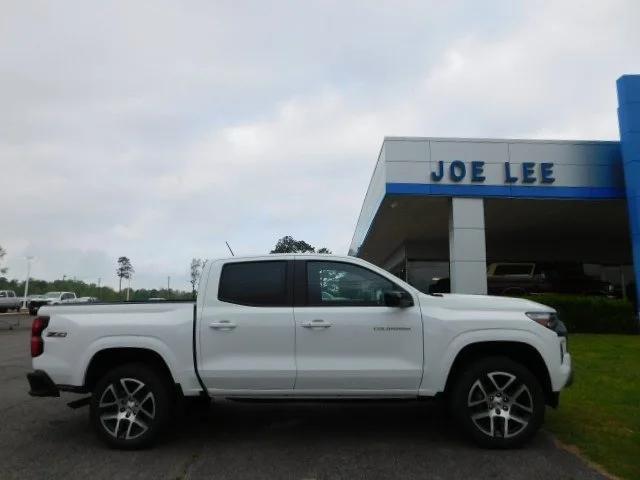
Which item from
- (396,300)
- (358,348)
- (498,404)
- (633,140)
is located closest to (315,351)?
(358,348)

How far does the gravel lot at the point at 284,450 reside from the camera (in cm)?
458

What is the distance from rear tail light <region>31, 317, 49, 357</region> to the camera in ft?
17.9

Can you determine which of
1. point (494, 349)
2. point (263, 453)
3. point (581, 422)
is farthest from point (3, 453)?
point (581, 422)

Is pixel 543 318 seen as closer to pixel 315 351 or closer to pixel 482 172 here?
pixel 315 351

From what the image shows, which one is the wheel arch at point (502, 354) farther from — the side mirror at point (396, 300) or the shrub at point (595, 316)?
the shrub at point (595, 316)

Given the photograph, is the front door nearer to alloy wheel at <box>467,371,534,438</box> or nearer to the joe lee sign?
alloy wheel at <box>467,371,534,438</box>

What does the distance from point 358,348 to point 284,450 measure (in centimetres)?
121

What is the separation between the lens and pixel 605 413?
20.8ft

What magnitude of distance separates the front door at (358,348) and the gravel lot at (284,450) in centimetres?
62

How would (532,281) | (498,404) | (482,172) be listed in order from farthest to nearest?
(532,281) → (482,172) → (498,404)

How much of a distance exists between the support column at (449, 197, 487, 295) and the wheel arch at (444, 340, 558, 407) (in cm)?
1121

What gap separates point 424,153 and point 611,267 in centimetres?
1878

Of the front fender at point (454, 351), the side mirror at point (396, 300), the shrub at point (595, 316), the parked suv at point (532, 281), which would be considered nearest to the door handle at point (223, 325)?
the side mirror at point (396, 300)

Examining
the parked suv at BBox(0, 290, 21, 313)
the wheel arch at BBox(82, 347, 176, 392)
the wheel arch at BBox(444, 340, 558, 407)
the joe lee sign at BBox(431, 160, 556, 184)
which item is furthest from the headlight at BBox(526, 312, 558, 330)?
the parked suv at BBox(0, 290, 21, 313)
